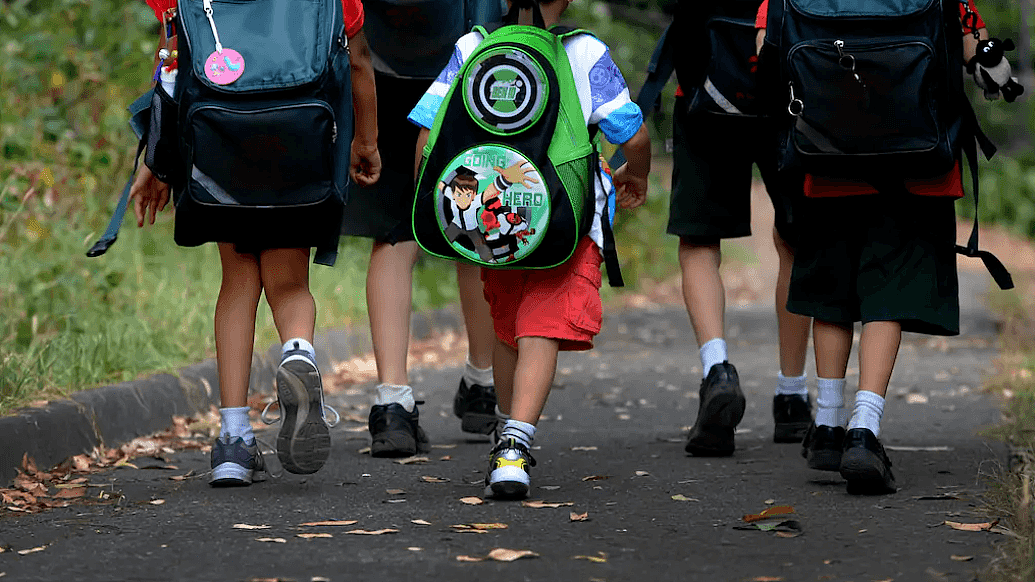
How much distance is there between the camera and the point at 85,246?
6.75 m

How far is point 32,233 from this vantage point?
22.0ft

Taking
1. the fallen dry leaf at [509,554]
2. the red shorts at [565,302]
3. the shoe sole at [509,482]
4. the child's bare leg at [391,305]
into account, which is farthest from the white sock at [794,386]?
the fallen dry leaf at [509,554]

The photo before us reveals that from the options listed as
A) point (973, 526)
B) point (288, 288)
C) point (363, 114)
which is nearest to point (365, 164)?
point (363, 114)

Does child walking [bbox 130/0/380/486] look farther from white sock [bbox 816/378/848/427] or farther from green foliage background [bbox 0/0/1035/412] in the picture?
white sock [bbox 816/378/848/427]

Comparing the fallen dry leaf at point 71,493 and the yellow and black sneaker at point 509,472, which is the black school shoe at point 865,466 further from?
the fallen dry leaf at point 71,493

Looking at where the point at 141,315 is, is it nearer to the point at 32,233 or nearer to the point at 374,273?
the point at 32,233

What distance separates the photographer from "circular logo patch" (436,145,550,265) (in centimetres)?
399

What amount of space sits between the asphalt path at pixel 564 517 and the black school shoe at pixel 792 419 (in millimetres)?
116

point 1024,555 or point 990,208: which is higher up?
point 990,208

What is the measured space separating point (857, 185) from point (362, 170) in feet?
4.97

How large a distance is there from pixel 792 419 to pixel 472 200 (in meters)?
1.85

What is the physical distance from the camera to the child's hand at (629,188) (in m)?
4.38

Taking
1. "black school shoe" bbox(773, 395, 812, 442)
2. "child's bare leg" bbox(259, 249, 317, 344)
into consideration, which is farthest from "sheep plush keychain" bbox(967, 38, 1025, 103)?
"child's bare leg" bbox(259, 249, 317, 344)

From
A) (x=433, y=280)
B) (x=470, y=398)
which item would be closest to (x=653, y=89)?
(x=470, y=398)
